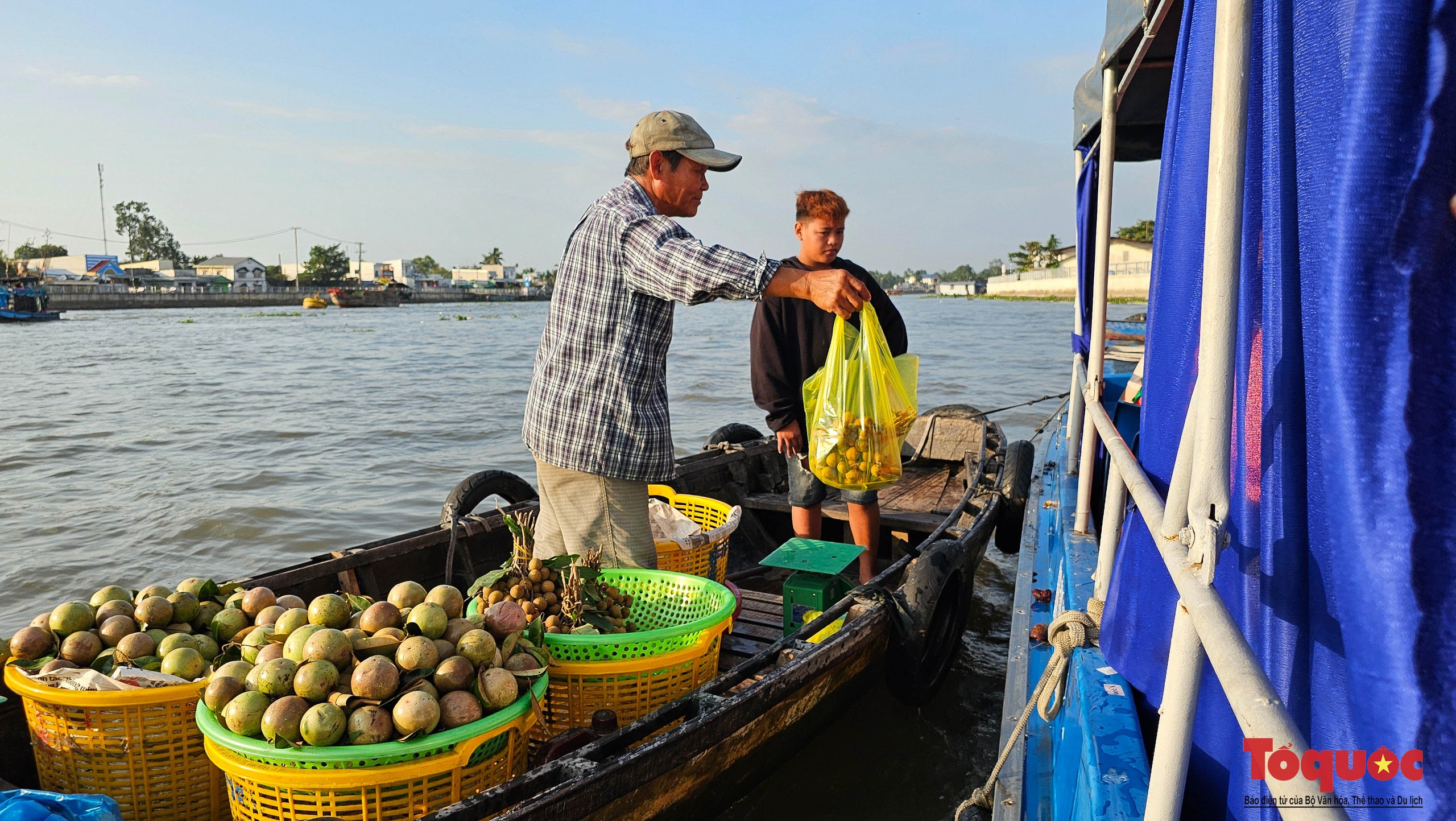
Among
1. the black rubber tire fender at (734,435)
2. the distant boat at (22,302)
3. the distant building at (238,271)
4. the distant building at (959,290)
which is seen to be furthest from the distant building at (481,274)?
the black rubber tire fender at (734,435)

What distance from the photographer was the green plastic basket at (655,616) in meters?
2.67

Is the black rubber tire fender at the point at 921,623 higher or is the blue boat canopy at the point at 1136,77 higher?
the blue boat canopy at the point at 1136,77

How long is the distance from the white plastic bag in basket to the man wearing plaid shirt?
97cm

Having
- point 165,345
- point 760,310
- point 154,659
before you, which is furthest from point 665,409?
point 165,345

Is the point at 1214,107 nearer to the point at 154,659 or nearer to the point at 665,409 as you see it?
the point at 665,409

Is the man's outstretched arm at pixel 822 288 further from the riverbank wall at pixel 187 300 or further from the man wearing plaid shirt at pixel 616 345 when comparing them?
the riverbank wall at pixel 187 300

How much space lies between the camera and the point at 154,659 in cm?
252

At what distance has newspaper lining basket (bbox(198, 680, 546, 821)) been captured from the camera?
2031 millimetres

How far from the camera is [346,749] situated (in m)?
2.03

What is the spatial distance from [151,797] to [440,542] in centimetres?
189

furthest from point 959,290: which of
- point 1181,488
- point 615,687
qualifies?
point 1181,488

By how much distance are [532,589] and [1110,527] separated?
71.7 inches

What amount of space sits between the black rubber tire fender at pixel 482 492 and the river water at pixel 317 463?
2.08 meters

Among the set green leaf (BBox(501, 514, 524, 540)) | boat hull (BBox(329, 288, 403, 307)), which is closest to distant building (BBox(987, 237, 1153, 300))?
green leaf (BBox(501, 514, 524, 540))
